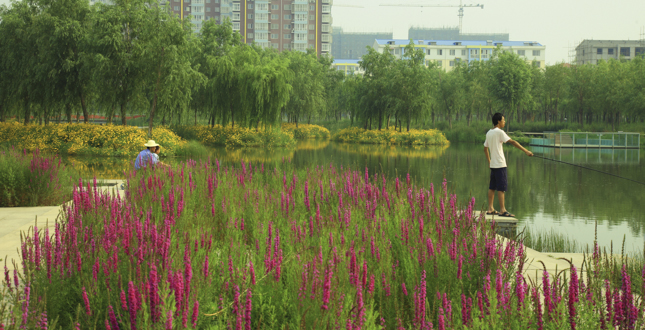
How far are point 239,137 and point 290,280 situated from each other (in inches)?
1400

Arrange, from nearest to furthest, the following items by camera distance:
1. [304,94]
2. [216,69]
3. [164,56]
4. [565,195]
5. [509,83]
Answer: [565,195] < [164,56] < [216,69] < [509,83] < [304,94]

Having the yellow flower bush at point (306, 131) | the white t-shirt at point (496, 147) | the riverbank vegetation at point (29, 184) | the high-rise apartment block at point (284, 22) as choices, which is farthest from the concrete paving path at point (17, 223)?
the high-rise apartment block at point (284, 22)

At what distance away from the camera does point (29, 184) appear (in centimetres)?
966

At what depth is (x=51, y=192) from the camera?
9.85m

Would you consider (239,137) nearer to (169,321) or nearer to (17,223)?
(17,223)

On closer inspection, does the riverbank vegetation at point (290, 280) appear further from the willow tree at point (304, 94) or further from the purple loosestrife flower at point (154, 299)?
the willow tree at point (304, 94)

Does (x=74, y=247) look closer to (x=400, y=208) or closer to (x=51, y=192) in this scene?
(x=400, y=208)

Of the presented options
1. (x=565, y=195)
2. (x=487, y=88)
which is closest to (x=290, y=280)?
(x=565, y=195)

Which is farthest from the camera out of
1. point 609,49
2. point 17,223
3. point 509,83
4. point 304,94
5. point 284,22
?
point 609,49

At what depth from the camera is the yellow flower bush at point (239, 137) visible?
126 feet

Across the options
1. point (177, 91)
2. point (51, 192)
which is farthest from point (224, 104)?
point (51, 192)

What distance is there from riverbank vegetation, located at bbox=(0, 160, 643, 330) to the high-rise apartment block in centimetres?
12042

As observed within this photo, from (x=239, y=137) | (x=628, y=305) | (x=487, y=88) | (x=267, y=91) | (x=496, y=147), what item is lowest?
(x=628, y=305)

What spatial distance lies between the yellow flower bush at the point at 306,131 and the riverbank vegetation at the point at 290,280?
174ft
